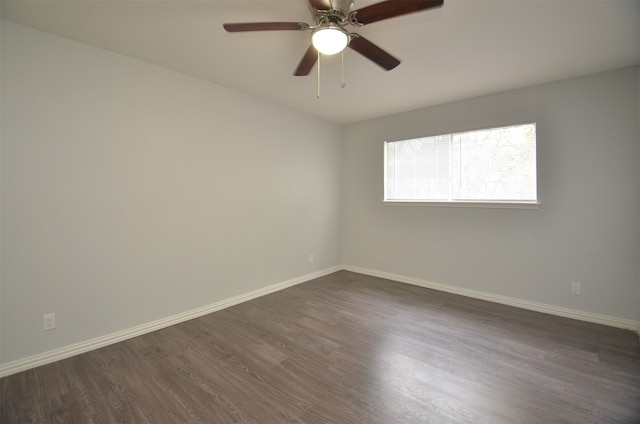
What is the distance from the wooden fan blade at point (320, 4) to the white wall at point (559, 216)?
266 centimetres

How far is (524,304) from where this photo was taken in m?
3.15

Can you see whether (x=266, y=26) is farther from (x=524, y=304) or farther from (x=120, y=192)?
(x=524, y=304)

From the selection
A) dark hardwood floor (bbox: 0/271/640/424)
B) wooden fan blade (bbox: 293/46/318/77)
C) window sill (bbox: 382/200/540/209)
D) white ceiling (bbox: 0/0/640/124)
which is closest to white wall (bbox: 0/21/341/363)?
white ceiling (bbox: 0/0/640/124)

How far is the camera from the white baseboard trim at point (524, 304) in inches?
105

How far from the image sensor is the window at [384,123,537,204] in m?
3.17

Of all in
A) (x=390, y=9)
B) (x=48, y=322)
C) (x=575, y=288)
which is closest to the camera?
(x=390, y=9)

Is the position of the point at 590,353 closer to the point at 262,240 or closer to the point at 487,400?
the point at 487,400

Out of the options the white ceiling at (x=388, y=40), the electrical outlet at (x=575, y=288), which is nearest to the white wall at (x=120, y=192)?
the white ceiling at (x=388, y=40)

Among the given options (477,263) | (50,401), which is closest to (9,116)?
(50,401)

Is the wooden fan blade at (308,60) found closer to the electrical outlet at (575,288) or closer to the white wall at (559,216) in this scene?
the white wall at (559,216)

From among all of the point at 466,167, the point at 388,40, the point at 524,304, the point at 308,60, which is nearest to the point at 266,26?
the point at 308,60

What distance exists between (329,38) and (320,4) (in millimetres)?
179

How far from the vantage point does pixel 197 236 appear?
2990 millimetres

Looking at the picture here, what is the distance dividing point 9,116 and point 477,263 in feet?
15.0
